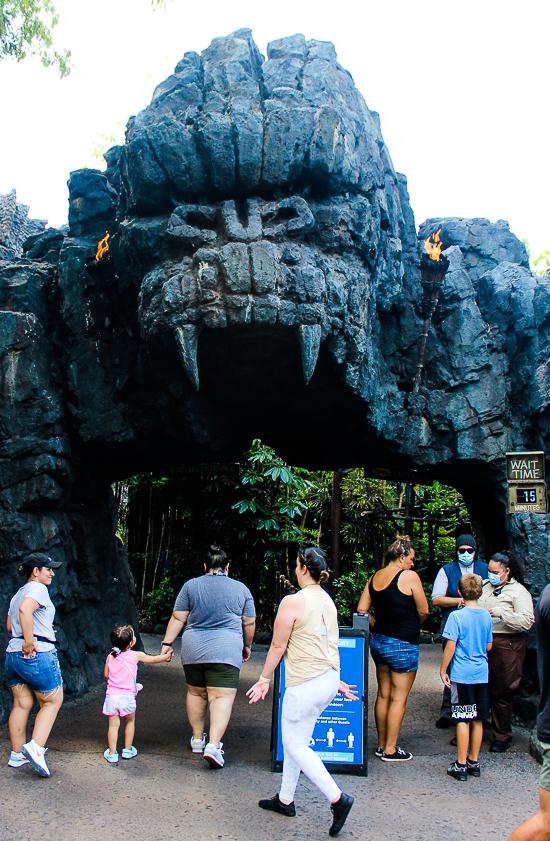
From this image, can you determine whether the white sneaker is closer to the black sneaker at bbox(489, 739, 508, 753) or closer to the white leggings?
the white leggings

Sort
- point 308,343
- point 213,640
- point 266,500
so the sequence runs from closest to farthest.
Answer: point 213,640, point 308,343, point 266,500

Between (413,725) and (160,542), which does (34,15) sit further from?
(160,542)

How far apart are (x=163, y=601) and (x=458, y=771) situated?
27.4ft

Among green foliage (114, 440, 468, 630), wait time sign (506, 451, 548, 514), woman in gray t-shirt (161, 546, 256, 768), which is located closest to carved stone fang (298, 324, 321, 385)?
woman in gray t-shirt (161, 546, 256, 768)

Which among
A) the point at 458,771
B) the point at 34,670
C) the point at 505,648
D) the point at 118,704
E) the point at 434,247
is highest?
the point at 434,247

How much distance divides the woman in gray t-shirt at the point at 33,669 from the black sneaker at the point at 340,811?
1.92m

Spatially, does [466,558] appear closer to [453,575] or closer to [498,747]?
[453,575]

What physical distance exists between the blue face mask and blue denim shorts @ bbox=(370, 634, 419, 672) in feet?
A: 3.96

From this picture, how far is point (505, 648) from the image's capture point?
503 centimetres

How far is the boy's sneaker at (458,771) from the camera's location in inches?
166

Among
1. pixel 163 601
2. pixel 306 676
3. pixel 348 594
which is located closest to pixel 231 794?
pixel 306 676

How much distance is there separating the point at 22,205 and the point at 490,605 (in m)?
7.94

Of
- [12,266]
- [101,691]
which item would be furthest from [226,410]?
[101,691]

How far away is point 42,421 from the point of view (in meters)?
6.34
